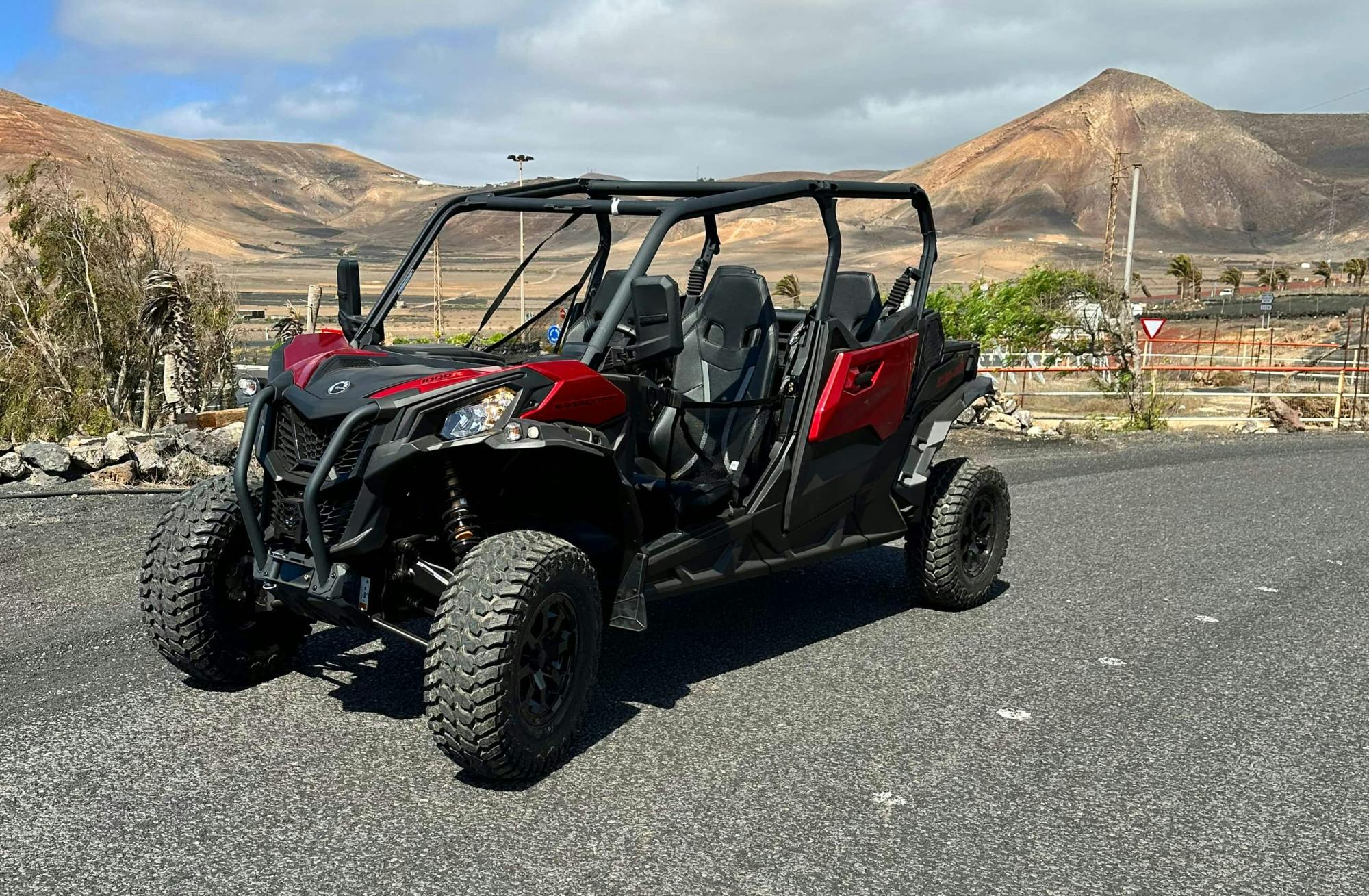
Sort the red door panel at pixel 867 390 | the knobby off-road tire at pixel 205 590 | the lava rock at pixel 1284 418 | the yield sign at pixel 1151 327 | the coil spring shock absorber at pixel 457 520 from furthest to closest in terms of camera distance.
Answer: the yield sign at pixel 1151 327, the lava rock at pixel 1284 418, the red door panel at pixel 867 390, the knobby off-road tire at pixel 205 590, the coil spring shock absorber at pixel 457 520

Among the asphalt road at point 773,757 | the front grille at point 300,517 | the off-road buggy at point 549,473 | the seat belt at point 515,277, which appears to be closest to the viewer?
the asphalt road at point 773,757

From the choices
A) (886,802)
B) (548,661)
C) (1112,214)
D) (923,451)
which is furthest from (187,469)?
(1112,214)

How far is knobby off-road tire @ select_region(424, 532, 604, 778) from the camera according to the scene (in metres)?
4.20

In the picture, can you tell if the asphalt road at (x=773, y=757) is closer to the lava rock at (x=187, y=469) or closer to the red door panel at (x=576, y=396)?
the red door panel at (x=576, y=396)

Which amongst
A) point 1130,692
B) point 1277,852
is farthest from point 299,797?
point 1130,692

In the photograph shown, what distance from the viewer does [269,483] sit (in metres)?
4.70

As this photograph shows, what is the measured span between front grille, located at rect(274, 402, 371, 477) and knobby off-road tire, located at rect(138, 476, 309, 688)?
420 millimetres

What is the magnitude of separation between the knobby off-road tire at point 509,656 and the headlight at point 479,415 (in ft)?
1.28

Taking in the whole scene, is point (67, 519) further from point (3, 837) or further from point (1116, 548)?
point (1116, 548)

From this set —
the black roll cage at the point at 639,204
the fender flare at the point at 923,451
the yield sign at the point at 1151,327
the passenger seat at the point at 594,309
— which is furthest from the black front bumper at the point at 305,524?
the yield sign at the point at 1151,327

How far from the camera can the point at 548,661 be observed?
14.9 feet

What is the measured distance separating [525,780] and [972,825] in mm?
1496

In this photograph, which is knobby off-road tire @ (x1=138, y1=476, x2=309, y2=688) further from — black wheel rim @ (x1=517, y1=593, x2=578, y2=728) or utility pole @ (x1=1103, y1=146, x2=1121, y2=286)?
utility pole @ (x1=1103, y1=146, x2=1121, y2=286)

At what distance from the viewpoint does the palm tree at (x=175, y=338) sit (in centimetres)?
1495
